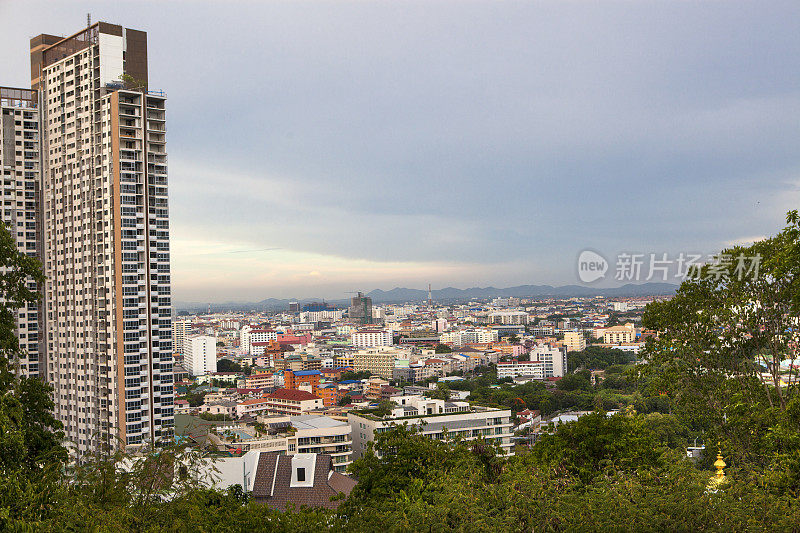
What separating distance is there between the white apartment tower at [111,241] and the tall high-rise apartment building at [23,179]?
0.87m

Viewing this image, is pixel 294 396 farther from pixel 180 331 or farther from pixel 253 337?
pixel 180 331

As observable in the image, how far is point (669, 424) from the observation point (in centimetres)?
1791

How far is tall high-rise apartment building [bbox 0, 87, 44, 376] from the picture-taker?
16.4 meters

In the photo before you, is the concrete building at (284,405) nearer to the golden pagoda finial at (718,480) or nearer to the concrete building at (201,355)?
the concrete building at (201,355)

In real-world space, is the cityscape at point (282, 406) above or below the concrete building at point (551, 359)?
above

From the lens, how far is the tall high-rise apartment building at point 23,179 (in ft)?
53.8

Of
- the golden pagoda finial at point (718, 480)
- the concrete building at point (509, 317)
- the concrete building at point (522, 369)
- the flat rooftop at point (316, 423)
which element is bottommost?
the concrete building at point (522, 369)

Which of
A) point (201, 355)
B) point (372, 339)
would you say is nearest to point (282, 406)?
point (201, 355)

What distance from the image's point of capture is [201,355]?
161 ft

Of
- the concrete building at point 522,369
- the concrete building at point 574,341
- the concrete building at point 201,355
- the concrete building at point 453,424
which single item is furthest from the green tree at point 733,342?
the concrete building at point 201,355

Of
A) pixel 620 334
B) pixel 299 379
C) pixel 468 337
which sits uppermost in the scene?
pixel 620 334

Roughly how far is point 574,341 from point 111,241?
3913 centimetres

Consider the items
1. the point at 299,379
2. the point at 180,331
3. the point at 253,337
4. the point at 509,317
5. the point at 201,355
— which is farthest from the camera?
the point at 509,317

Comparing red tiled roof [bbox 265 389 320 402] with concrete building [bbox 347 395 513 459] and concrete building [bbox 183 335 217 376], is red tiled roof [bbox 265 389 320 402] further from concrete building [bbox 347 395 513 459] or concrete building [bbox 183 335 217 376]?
concrete building [bbox 183 335 217 376]
